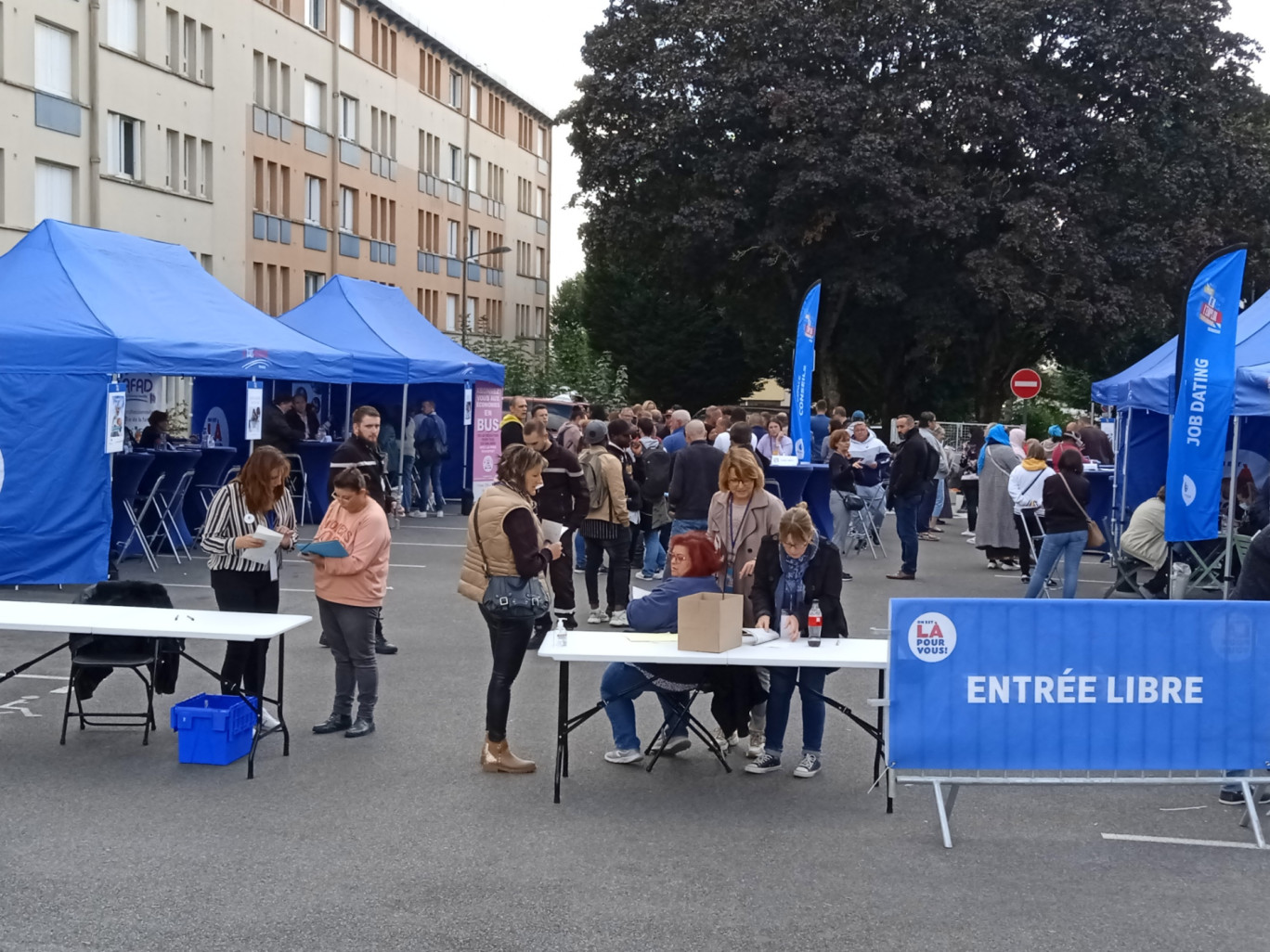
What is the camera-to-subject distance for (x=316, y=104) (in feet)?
145

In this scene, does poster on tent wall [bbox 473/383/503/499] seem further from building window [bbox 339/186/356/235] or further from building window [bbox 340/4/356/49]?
building window [bbox 340/4/356/49]

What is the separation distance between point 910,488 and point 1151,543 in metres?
3.20

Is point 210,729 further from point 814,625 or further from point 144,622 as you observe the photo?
point 814,625

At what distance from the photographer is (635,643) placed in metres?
7.27

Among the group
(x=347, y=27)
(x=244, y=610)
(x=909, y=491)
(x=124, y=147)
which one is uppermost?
(x=347, y=27)

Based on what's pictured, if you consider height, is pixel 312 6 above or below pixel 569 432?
above

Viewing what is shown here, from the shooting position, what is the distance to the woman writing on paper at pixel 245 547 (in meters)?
8.05

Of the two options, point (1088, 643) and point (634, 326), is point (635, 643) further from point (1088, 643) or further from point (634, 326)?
point (634, 326)

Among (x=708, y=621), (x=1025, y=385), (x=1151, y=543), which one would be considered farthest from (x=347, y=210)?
(x=708, y=621)

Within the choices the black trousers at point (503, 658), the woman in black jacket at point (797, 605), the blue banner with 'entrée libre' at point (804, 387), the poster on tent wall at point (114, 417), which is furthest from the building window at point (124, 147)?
the woman in black jacket at point (797, 605)

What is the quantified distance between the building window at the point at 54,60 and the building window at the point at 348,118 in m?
15.6

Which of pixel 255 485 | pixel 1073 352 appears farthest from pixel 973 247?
pixel 255 485

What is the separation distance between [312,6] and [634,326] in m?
16.4

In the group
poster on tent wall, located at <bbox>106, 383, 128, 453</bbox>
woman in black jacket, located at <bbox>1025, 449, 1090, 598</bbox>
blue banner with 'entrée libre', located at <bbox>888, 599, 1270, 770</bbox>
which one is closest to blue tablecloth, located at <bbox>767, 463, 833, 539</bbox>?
woman in black jacket, located at <bbox>1025, 449, 1090, 598</bbox>
